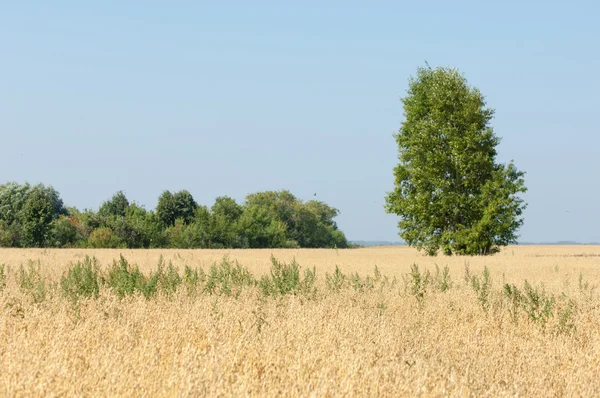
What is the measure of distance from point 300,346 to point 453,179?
31300mm

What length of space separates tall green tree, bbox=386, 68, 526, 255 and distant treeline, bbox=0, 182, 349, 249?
68.5 feet

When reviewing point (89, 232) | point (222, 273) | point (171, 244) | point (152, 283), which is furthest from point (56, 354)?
point (89, 232)

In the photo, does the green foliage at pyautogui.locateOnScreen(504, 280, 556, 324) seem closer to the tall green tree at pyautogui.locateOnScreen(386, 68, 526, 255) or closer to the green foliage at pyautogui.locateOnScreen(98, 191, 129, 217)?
the tall green tree at pyautogui.locateOnScreen(386, 68, 526, 255)

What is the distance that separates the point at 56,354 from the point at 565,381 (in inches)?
225

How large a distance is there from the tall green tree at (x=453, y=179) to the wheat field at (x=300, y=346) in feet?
77.7

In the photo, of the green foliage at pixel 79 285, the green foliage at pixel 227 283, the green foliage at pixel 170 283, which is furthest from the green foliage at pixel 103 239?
the green foliage at pixel 79 285

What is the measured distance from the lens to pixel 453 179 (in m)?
37.1

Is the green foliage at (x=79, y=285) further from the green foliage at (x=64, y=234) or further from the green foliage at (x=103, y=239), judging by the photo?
the green foliage at (x=64, y=234)

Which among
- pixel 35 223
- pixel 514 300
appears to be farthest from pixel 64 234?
pixel 514 300

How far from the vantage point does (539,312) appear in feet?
36.1

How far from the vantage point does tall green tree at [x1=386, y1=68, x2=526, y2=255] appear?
3581cm

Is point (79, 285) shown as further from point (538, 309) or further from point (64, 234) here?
point (64, 234)

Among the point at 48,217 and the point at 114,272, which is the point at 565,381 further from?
the point at 48,217

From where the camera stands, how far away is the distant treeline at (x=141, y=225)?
Result: 72.7m
